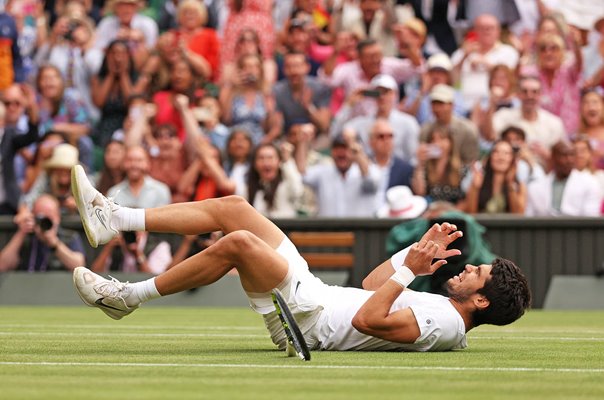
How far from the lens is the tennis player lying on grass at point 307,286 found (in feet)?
28.0

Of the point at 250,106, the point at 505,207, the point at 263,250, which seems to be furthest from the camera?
the point at 250,106

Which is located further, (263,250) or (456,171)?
(456,171)

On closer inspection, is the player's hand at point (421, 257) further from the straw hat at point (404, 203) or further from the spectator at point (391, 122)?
the spectator at point (391, 122)

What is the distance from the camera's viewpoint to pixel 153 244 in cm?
1747

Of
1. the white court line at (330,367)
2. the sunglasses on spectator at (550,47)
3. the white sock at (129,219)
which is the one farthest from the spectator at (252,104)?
the white court line at (330,367)

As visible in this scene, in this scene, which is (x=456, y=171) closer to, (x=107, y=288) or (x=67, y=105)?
(x=67, y=105)

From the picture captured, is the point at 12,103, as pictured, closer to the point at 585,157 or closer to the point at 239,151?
the point at 239,151

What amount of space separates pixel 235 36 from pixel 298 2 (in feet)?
3.92

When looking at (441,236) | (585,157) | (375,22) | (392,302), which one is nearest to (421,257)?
(392,302)

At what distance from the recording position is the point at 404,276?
838 cm

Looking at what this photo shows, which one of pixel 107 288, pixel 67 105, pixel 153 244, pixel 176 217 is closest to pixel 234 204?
pixel 176 217

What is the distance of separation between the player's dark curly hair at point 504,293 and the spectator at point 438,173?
8.56m

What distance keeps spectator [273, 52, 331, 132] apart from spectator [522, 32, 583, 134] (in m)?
2.82

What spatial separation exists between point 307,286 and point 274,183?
28.2 feet
